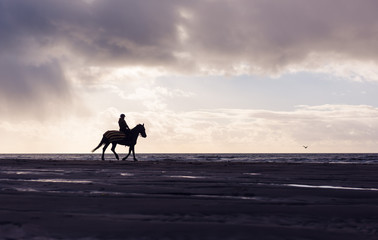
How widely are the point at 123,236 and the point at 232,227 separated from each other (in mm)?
945

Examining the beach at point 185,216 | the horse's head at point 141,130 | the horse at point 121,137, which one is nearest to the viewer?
the beach at point 185,216

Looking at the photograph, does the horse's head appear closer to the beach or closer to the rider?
the rider

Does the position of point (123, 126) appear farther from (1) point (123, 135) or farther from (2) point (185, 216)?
(2) point (185, 216)

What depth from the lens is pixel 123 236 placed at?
3221 millimetres

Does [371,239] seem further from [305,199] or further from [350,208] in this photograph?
[305,199]

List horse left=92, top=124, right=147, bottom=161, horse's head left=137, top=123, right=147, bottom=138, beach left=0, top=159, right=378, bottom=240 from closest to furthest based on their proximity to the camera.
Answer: beach left=0, top=159, right=378, bottom=240 < horse left=92, top=124, right=147, bottom=161 < horse's head left=137, top=123, right=147, bottom=138

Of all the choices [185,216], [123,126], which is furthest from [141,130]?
[185,216]

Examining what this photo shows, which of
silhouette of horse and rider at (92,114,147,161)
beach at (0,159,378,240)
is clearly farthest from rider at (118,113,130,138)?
beach at (0,159,378,240)

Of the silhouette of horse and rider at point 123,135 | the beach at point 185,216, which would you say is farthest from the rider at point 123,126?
the beach at point 185,216

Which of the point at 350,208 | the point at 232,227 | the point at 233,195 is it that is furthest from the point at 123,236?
the point at 233,195

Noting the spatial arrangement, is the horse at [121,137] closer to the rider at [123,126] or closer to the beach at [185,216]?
the rider at [123,126]

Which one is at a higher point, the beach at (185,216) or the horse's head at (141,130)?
the horse's head at (141,130)

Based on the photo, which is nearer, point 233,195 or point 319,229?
point 319,229

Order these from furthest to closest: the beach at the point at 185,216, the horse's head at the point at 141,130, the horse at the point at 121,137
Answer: the horse's head at the point at 141,130, the horse at the point at 121,137, the beach at the point at 185,216
